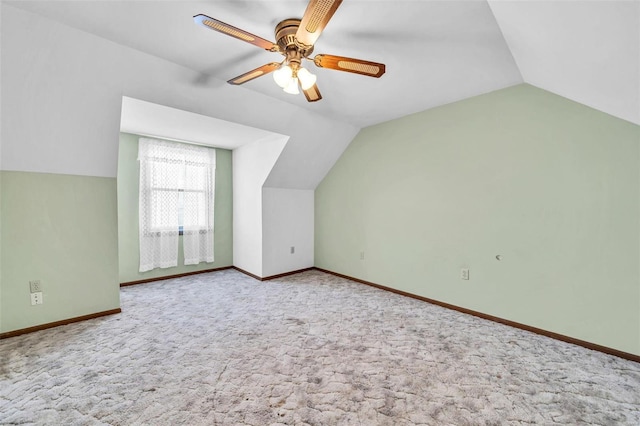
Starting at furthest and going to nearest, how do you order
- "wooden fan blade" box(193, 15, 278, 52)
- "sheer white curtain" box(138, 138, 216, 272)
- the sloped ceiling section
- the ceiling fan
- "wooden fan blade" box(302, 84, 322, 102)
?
1. "sheer white curtain" box(138, 138, 216, 272)
2. "wooden fan blade" box(302, 84, 322, 102)
3. the ceiling fan
4. "wooden fan blade" box(193, 15, 278, 52)
5. the sloped ceiling section

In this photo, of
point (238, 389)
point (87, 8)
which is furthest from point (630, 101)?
point (87, 8)

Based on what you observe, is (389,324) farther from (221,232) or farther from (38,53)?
(38,53)

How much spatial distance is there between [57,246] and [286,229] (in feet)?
8.92

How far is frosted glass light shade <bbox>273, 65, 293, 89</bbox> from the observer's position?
168cm

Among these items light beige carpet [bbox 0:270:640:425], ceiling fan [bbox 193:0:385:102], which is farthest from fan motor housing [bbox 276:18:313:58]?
light beige carpet [bbox 0:270:640:425]

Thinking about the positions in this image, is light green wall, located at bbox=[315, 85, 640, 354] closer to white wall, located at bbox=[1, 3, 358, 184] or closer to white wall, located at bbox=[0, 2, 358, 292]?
white wall, located at bbox=[0, 2, 358, 292]

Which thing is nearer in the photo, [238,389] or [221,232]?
[238,389]

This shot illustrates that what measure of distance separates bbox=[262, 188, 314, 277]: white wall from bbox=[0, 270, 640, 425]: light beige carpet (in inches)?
53.2

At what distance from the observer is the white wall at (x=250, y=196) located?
12.8 feet

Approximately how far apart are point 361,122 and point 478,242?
2156 millimetres

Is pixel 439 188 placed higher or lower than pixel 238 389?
higher

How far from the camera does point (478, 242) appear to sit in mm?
2779

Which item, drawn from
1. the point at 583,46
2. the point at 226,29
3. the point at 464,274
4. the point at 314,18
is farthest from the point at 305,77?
the point at 464,274

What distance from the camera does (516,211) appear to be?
2525 mm
